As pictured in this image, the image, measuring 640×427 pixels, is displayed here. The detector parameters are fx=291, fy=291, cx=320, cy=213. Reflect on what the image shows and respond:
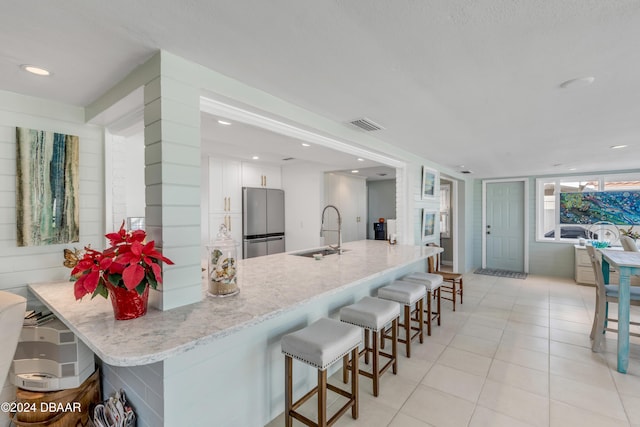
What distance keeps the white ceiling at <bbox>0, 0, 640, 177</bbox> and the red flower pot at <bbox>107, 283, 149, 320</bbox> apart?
3.85 feet

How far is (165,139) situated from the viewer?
1485 millimetres

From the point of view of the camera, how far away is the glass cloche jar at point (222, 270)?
1.72 m

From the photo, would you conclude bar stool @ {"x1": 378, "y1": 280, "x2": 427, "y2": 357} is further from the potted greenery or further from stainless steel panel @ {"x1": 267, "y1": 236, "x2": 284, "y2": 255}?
stainless steel panel @ {"x1": 267, "y1": 236, "x2": 284, "y2": 255}

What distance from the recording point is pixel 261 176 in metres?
5.34

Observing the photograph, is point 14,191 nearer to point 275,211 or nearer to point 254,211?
point 254,211

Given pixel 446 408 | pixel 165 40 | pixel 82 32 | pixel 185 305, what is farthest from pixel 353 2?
pixel 446 408

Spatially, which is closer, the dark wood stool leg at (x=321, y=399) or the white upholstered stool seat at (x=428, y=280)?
the dark wood stool leg at (x=321, y=399)

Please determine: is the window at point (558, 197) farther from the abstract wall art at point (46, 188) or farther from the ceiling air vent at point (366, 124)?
the abstract wall art at point (46, 188)

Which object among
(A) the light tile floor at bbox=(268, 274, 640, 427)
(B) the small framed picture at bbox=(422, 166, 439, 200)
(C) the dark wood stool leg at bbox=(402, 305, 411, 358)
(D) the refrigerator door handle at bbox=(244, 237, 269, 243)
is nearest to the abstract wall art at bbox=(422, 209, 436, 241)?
(B) the small framed picture at bbox=(422, 166, 439, 200)

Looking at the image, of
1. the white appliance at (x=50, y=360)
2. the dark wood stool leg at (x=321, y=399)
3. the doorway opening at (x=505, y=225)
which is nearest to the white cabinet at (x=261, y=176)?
the white appliance at (x=50, y=360)

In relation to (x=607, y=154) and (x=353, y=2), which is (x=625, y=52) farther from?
(x=607, y=154)

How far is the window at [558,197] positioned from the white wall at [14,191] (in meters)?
7.89

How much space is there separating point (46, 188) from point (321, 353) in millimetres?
2185

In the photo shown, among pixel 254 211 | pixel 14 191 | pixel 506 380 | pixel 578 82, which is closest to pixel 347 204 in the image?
pixel 254 211
